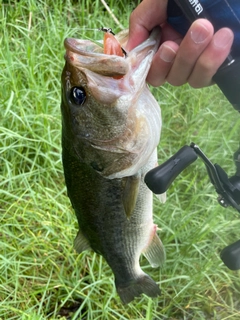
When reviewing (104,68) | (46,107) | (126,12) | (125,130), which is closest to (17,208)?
(46,107)

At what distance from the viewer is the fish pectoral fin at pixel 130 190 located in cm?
171

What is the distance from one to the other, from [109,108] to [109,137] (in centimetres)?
11

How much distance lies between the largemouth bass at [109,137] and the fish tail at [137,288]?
9.0 inches

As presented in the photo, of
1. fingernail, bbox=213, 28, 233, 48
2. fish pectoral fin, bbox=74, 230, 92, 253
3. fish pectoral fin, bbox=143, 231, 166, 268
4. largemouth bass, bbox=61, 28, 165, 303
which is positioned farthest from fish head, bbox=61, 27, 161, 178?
fish pectoral fin, bbox=143, 231, 166, 268

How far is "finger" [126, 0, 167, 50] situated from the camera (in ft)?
5.32

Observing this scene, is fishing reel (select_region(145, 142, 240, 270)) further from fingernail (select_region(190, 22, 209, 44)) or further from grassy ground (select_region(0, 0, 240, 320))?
Answer: grassy ground (select_region(0, 0, 240, 320))

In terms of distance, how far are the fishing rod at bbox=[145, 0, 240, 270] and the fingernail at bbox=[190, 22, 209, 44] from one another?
3 centimetres

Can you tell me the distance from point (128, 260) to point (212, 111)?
1.84m

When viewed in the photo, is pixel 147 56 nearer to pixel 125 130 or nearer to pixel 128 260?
pixel 125 130

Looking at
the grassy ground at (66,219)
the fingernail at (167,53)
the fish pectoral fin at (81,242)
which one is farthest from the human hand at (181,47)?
the grassy ground at (66,219)

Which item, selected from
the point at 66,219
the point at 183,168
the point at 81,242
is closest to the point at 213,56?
the point at 183,168

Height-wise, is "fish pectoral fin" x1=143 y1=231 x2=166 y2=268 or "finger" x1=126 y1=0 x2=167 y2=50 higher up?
"finger" x1=126 y1=0 x2=167 y2=50

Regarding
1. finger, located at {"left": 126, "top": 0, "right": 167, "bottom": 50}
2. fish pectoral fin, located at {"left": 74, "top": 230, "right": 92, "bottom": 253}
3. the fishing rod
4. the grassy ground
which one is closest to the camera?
the fishing rod

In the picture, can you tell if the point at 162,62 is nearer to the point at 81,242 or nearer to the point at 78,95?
the point at 78,95
